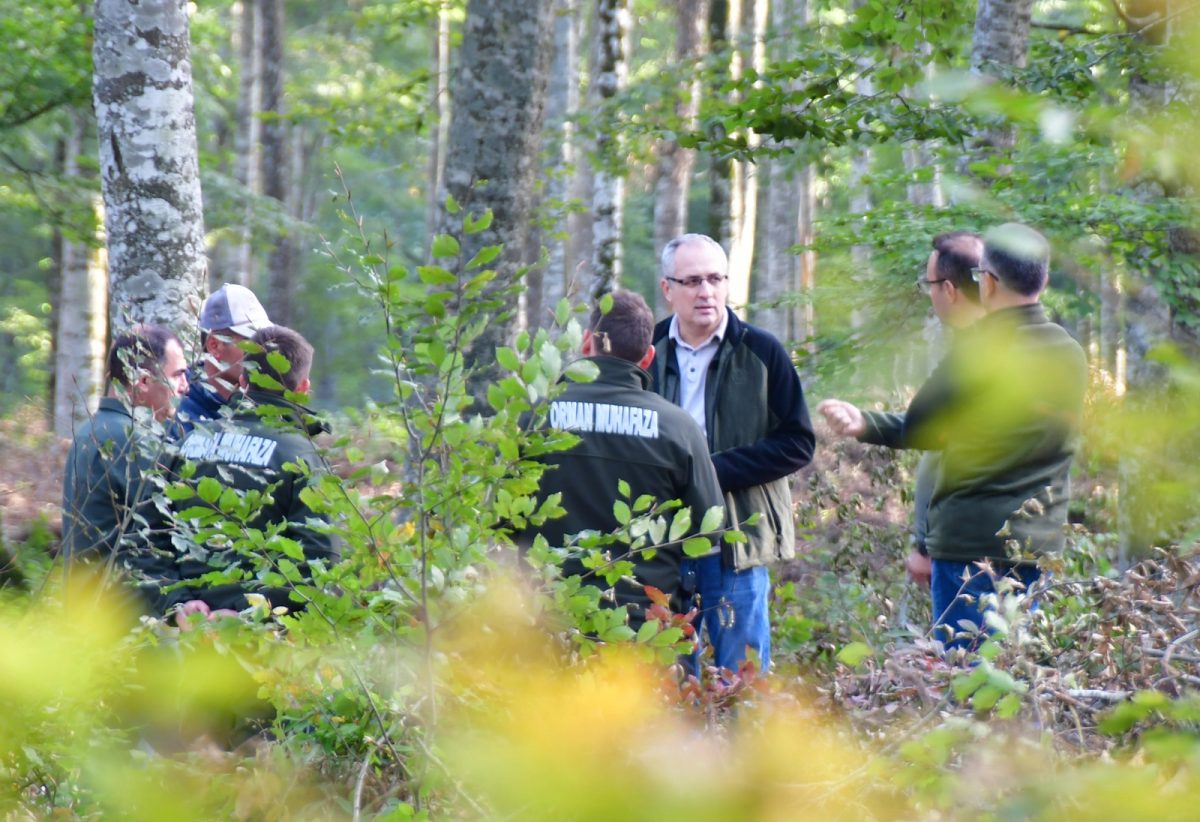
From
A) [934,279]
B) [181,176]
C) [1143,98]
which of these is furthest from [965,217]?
[181,176]

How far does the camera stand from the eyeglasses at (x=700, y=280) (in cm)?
509

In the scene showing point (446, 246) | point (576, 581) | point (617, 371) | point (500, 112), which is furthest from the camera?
point (500, 112)

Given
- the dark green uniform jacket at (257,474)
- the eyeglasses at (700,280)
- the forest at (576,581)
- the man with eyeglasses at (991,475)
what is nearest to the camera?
the forest at (576,581)

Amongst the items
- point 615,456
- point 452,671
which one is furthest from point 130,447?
point 615,456

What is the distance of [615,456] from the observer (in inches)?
169

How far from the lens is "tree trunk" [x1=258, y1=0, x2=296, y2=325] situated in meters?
19.0

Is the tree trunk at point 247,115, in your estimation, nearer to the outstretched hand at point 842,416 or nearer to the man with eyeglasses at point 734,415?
the man with eyeglasses at point 734,415

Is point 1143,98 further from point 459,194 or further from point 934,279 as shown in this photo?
point 459,194

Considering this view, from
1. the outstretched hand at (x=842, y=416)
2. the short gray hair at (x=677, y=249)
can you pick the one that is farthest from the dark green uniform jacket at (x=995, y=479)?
the short gray hair at (x=677, y=249)

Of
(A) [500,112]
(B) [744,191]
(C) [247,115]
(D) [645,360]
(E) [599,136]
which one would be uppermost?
A: (A) [500,112]

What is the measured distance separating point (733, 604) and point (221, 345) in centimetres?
215

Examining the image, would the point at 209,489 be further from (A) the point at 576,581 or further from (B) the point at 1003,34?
(B) the point at 1003,34

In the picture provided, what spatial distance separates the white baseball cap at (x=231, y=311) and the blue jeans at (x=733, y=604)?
1.90 m

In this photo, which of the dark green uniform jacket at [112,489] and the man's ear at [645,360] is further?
the man's ear at [645,360]
